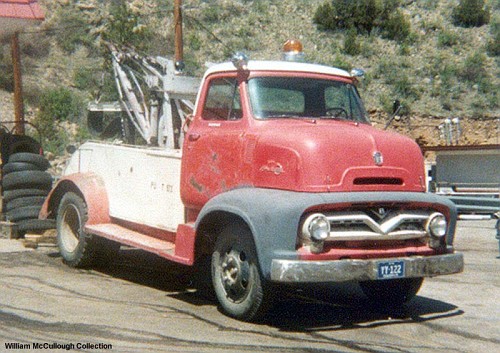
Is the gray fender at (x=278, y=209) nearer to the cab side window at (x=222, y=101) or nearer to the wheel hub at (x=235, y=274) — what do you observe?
the wheel hub at (x=235, y=274)

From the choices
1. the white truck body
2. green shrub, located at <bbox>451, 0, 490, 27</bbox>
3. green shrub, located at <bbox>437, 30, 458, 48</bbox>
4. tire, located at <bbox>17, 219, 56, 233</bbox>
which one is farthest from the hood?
green shrub, located at <bbox>451, 0, 490, 27</bbox>

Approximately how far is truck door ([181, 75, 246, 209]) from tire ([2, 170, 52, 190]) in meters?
5.01

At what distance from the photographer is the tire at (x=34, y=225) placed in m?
13.0

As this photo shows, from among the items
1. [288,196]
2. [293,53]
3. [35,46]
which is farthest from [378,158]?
[35,46]

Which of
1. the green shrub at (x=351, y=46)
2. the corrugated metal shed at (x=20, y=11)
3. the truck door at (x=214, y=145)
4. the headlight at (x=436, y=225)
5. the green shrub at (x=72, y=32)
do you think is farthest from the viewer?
the green shrub at (x=72, y=32)

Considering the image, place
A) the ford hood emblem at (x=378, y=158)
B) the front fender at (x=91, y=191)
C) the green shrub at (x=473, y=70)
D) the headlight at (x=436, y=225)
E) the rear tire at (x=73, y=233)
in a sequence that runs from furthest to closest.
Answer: the green shrub at (x=473, y=70) → the rear tire at (x=73, y=233) → the front fender at (x=91, y=191) → the headlight at (x=436, y=225) → the ford hood emblem at (x=378, y=158)

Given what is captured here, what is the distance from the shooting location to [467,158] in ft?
90.4

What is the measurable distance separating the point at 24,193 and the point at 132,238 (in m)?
4.29

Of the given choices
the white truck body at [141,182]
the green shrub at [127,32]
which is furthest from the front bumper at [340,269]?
the green shrub at [127,32]

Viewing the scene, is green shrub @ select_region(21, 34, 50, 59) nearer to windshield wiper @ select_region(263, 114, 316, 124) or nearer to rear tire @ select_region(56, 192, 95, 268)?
rear tire @ select_region(56, 192, 95, 268)

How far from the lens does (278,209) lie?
7.18 meters

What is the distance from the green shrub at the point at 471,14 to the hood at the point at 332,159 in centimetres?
4223

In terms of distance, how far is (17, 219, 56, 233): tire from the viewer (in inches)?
512

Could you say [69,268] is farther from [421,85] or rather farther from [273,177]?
[421,85]
